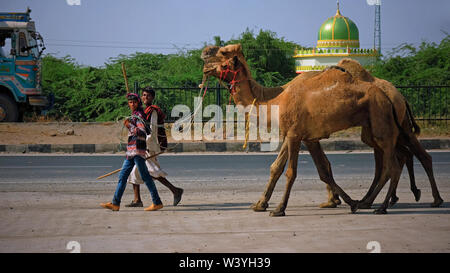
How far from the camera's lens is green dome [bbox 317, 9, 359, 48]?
118 feet

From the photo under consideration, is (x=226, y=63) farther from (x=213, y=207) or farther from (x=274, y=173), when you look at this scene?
(x=213, y=207)

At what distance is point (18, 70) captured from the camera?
68.2 feet

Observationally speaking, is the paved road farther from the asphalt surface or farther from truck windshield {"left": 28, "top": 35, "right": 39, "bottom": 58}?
truck windshield {"left": 28, "top": 35, "right": 39, "bottom": 58}

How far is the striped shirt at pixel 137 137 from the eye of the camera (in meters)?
7.77

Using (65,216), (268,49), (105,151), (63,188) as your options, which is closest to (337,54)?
(268,49)

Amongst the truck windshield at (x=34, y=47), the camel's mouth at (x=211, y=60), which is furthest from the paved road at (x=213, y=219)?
the truck windshield at (x=34, y=47)

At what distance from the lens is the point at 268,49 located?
1293 inches

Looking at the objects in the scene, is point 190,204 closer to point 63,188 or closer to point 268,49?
point 63,188

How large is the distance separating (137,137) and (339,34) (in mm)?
29905

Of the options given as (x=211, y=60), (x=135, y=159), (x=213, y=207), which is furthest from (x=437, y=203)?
(x=135, y=159)

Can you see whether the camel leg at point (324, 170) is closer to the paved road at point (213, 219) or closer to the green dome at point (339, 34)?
the paved road at point (213, 219)

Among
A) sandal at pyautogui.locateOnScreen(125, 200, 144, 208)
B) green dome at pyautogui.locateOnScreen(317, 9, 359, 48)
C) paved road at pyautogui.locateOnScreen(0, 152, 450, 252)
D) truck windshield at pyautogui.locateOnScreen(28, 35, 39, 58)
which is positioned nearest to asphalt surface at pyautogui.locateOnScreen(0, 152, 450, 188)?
paved road at pyautogui.locateOnScreen(0, 152, 450, 252)

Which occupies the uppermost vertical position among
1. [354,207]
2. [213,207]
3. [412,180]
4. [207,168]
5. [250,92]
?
[250,92]

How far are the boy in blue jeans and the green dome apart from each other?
2953 centimetres
